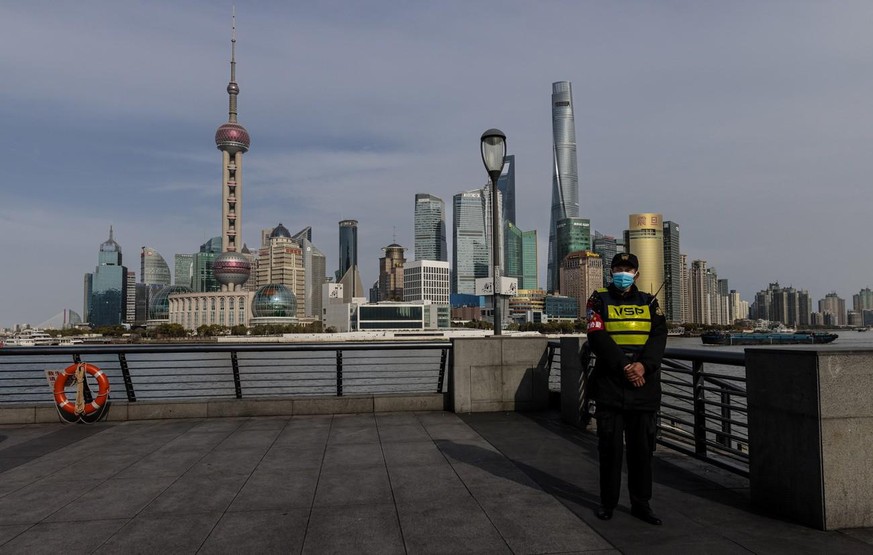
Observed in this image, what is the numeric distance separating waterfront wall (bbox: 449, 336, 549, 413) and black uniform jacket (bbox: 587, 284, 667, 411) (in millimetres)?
5397

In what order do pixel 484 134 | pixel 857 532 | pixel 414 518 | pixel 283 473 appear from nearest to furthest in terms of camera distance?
pixel 857 532 < pixel 414 518 < pixel 283 473 < pixel 484 134

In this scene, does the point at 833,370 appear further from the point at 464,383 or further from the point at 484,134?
the point at 484,134

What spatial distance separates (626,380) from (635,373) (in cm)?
12

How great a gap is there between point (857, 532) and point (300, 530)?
444 centimetres

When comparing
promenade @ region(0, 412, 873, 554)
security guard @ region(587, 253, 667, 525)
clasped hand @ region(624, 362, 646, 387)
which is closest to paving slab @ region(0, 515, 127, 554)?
promenade @ region(0, 412, 873, 554)

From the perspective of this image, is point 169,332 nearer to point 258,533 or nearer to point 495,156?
point 495,156

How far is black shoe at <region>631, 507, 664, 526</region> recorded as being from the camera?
4.89m

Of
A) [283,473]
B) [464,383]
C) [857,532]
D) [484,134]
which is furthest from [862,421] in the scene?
[484,134]

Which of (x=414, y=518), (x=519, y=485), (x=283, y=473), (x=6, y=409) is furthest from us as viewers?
(x=6, y=409)

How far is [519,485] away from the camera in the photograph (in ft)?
19.9

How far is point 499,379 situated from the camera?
10.7 m

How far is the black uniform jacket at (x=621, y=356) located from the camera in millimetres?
5066

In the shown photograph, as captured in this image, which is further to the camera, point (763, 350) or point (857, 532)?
point (763, 350)

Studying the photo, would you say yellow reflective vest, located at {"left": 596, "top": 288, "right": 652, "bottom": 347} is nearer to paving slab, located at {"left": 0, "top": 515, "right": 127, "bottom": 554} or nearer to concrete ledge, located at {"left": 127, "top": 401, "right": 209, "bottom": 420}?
paving slab, located at {"left": 0, "top": 515, "right": 127, "bottom": 554}
